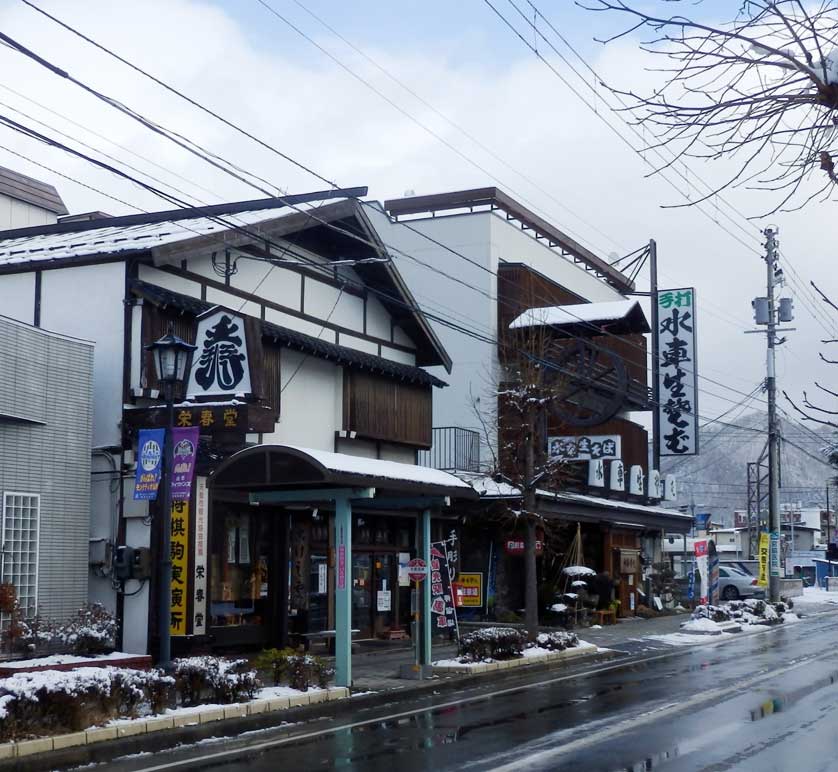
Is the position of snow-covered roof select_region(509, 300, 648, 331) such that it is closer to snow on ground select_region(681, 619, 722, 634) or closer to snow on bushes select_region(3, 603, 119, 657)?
snow on ground select_region(681, 619, 722, 634)

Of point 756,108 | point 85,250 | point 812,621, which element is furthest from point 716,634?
point 756,108

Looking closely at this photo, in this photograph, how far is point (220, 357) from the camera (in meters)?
19.1

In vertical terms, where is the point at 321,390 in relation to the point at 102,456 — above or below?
above

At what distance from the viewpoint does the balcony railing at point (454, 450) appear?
3275 cm

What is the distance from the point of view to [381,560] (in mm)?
27031

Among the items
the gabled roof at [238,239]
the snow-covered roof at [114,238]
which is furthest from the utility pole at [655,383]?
the snow-covered roof at [114,238]

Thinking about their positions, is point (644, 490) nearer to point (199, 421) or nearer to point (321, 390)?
point (321, 390)

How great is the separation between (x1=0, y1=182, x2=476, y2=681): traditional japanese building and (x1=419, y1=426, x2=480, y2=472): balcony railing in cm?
483

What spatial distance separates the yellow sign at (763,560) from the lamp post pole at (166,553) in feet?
97.0

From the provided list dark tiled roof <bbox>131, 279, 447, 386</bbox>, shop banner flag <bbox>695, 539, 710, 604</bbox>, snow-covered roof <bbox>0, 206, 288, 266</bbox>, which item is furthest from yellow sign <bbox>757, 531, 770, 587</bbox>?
snow-covered roof <bbox>0, 206, 288, 266</bbox>

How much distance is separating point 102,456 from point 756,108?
15.3 meters

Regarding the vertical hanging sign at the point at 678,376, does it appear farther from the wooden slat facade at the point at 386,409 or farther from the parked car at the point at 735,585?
the wooden slat facade at the point at 386,409

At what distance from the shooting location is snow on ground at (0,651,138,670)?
51.7ft

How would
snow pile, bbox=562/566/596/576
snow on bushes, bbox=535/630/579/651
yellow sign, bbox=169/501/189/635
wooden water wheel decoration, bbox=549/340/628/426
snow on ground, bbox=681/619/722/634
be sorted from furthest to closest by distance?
wooden water wheel decoration, bbox=549/340/628/426, snow pile, bbox=562/566/596/576, snow on ground, bbox=681/619/722/634, snow on bushes, bbox=535/630/579/651, yellow sign, bbox=169/501/189/635
